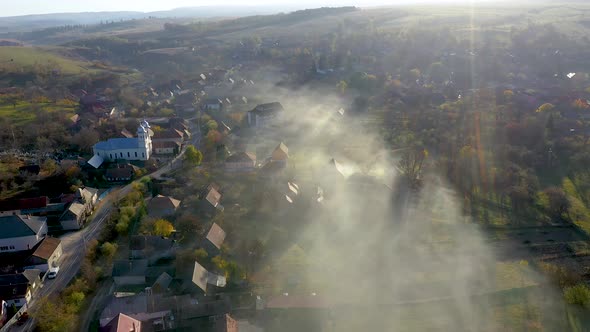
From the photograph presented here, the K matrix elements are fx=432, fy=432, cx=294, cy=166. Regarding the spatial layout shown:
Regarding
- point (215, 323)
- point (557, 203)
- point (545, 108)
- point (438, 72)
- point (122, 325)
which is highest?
point (438, 72)

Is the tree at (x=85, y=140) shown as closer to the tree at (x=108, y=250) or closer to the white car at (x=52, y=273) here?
the tree at (x=108, y=250)

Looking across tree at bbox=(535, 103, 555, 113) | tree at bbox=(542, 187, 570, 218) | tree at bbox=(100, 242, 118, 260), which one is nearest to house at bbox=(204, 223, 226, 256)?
tree at bbox=(100, 242, 118, 260)

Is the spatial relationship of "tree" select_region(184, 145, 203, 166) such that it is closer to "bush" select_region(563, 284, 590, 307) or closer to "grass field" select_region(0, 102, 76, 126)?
"grass field" select_region(0, 102, 76, 126)

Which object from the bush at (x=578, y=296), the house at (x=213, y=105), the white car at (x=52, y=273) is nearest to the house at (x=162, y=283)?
the white car at (x=52, y=273)

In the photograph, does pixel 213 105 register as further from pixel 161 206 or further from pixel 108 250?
pixel 108 250

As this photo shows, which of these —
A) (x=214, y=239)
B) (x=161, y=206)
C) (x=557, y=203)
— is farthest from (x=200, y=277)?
(x=557, y=203)

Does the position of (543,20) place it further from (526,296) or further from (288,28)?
(526,296)

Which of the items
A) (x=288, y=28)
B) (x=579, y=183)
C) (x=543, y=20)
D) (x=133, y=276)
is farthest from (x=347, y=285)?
(x=288, y=28)
